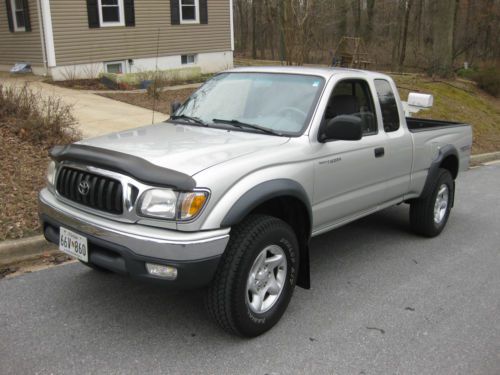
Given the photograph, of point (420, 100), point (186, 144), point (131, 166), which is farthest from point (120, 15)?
point (131, 166)

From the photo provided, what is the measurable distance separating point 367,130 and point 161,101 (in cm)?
912

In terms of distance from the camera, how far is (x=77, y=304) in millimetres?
3953

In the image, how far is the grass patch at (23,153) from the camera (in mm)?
5219

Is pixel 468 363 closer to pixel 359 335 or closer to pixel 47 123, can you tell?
pixel 359 335

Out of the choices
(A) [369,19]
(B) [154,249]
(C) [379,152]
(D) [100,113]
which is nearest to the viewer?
(B) [154,249]

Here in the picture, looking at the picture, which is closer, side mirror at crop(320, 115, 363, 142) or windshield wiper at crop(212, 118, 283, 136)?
side mirror at crop(320, 115, 363, 142)

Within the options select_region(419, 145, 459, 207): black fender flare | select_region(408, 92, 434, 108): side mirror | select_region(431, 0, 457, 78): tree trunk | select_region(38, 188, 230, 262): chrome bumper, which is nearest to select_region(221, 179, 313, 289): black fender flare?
select_region(38, 188, 230, 262): chrome bumper

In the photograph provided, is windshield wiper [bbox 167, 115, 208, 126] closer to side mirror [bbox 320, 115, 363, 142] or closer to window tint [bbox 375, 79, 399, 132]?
side mirror [bbox 320, 115, 363, 142]

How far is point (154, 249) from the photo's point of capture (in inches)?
118

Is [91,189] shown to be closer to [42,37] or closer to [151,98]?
[151,98]

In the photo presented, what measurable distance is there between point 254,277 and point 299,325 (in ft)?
1.91

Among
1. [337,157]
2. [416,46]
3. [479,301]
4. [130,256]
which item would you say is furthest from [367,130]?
[416,46]

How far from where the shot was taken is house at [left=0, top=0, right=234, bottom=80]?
15.2m

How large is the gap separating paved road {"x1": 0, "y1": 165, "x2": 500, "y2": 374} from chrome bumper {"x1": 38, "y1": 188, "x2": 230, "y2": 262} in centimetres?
73
